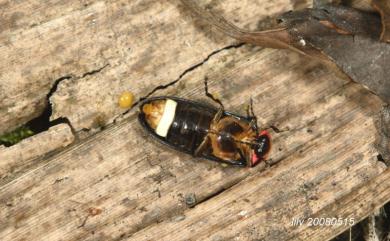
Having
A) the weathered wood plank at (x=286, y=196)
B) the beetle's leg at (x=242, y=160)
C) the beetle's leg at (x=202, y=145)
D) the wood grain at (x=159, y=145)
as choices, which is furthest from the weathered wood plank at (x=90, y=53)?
the weathered wood plank at (x=286, y=196)

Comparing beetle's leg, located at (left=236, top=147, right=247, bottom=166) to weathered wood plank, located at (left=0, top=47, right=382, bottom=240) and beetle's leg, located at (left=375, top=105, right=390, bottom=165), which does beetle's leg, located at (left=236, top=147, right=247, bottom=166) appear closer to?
weathered wood plank, located at (left=0, top=47, right=382, bottom=240)

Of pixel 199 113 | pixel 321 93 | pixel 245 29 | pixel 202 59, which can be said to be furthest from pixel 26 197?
pixel 321 93

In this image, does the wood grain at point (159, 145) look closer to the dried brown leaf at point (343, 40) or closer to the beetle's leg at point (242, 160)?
the beetle's leg at point (242, 160)

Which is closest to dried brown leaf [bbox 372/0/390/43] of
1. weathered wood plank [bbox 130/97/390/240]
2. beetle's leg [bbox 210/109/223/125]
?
weathered wood plank [bbox 130/97/390/240]

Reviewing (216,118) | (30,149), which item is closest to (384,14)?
(216,118)

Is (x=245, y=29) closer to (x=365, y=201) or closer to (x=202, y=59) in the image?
(x=202, y=59)

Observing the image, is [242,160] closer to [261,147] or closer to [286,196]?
[261,147]
